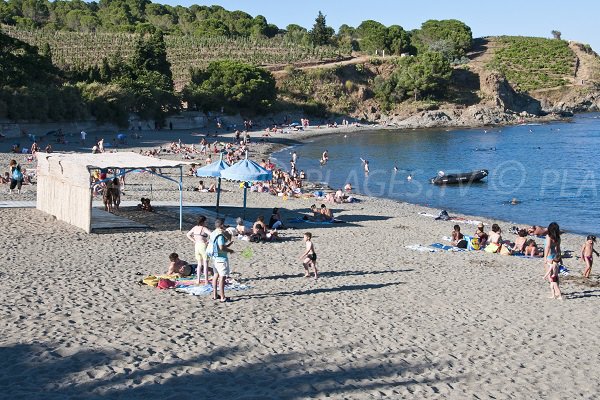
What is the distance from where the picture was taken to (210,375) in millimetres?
7570

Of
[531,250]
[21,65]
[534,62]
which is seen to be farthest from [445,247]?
[534,62]

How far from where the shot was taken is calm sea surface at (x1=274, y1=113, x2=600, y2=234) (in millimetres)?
29391

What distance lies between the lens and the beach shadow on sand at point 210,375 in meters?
7.00

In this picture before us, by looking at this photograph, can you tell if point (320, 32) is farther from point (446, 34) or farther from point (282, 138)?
point (282, 138)

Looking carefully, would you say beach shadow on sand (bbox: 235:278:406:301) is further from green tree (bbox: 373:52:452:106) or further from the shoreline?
green tree (bbox: 373:52:452:106)

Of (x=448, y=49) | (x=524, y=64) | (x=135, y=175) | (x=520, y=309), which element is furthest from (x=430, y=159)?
(x=524, y=64)

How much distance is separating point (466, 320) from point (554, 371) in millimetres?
2067

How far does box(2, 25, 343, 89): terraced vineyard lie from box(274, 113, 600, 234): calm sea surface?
2574cm

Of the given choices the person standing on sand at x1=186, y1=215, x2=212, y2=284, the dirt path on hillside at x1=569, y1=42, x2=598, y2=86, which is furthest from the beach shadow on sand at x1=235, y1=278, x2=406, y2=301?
the dirt path on hillside at x1=569, y1=42, x2=598, y2=86

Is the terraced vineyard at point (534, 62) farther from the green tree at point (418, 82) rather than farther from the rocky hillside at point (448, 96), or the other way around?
the green tree at point (418, 82)

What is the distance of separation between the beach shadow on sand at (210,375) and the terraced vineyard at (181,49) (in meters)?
66.8

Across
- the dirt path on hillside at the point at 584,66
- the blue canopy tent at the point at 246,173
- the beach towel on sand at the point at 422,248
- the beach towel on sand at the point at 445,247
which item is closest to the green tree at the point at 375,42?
the dirt path on hillside at the point at 584,66

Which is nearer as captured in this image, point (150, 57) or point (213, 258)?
point (213, 258)

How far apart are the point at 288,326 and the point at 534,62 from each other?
433ft
